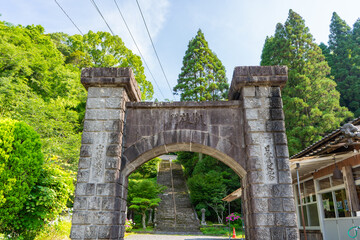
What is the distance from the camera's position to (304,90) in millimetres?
15547

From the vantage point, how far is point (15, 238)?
5.24 meters

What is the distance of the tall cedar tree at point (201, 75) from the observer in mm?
22875

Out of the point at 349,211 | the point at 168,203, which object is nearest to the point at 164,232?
the point at 168,203

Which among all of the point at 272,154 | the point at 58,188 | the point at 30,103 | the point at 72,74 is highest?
the point at 72,74

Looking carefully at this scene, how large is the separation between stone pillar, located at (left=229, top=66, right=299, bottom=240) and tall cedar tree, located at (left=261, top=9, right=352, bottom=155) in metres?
10.3

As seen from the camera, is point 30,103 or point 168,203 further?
point 168,203

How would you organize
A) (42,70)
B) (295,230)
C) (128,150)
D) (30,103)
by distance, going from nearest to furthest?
(295,230) → (128,150) → (30,103) → (42,70)

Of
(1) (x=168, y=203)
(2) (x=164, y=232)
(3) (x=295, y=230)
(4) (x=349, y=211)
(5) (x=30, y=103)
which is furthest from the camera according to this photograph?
(1) (x=168, y=203)

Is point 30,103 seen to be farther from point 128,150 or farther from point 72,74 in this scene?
point 128,150

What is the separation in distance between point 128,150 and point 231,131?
79.2 inches

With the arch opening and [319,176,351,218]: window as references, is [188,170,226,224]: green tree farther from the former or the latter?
the arch opening

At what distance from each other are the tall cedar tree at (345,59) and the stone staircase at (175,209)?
1373 centimetres

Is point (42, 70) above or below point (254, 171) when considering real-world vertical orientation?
above

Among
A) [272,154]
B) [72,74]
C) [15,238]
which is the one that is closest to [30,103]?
[72,74]
